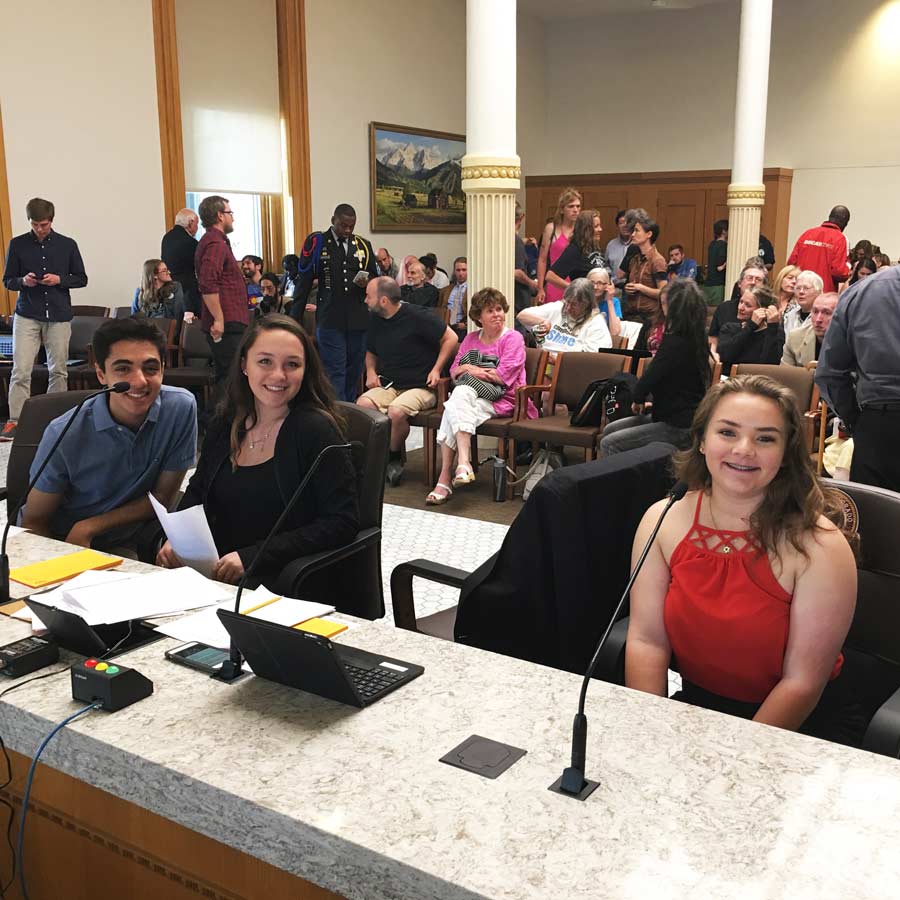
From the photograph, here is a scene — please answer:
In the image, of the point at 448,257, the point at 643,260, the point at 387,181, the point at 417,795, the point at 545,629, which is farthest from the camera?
the point at 448,257

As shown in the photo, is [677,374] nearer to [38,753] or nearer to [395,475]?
[395,475]

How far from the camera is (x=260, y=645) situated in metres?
1.57

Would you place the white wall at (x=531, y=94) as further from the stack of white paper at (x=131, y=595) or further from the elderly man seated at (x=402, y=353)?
the stack of white paper at (x=131, y=595)

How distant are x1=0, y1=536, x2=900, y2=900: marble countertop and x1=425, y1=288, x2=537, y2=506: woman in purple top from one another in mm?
3780

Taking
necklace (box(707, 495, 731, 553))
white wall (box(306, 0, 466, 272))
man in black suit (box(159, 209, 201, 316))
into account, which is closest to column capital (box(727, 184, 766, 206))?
white wall (box(306, 0, 466, 272))

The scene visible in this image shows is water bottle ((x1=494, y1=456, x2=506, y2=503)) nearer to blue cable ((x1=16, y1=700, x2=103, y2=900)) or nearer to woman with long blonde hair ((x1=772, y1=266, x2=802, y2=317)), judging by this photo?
woman with long blonde hair ((x1=772, y1=266, x2=802, y2=317))

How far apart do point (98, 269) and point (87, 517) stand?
21.8 feet

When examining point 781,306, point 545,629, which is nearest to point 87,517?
point 545,629

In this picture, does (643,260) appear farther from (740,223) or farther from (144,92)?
(144,92)

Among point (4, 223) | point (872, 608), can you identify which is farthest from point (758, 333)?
point (4, 223)

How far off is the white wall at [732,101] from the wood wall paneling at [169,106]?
680cm

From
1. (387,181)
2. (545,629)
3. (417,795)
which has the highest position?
(387,181)

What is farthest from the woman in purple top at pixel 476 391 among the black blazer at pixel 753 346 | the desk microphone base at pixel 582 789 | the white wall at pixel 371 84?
the white wall at pixel 371 84

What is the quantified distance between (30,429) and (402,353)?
3142 mm
